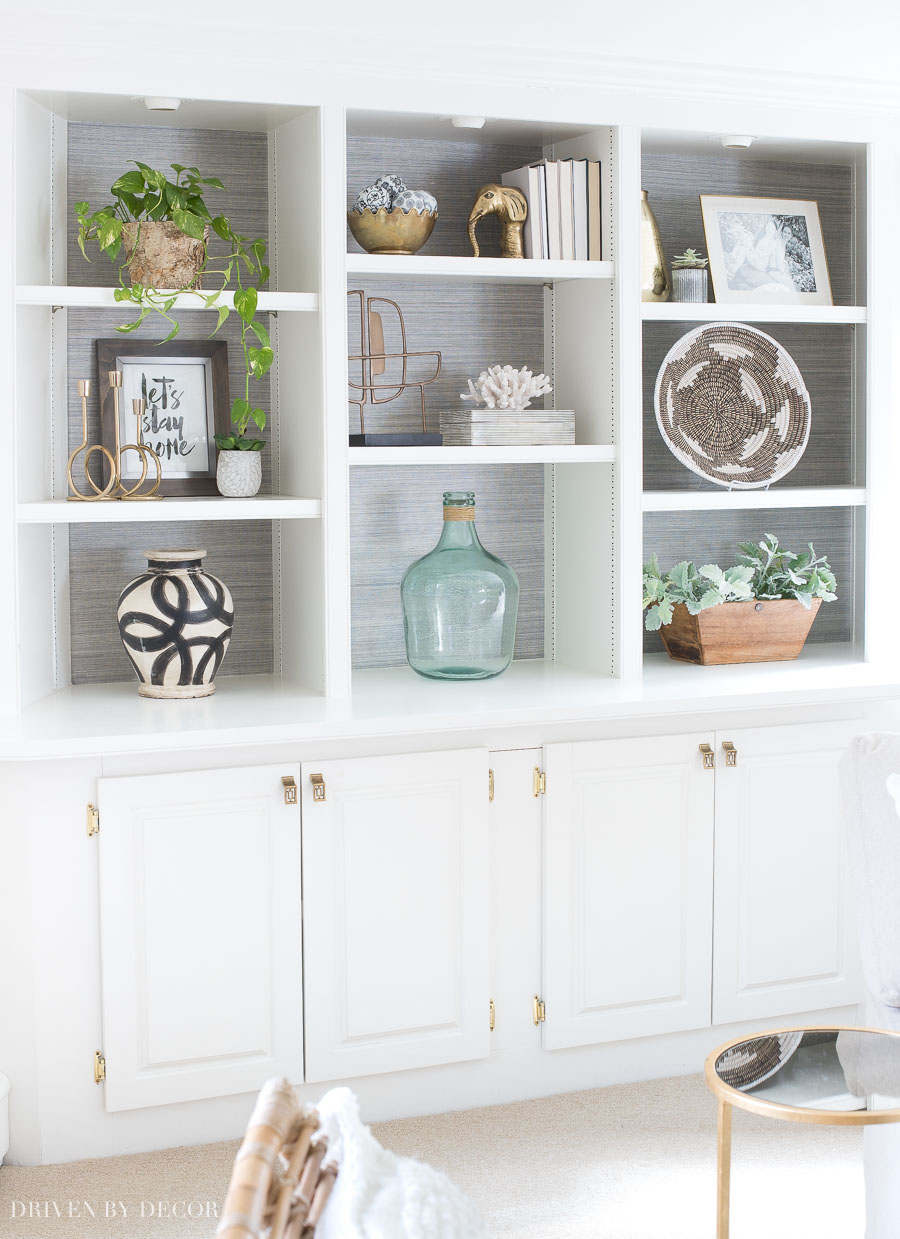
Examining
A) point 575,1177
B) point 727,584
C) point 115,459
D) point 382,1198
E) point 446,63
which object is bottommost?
point 575,1177

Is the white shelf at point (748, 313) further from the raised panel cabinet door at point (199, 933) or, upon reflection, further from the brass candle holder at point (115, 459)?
the raised panel cabinet door at point (199, 933)

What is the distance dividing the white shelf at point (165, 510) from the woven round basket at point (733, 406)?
0.93 meters

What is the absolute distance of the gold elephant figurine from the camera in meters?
2.86

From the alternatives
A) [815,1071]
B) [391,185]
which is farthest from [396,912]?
[391,185]

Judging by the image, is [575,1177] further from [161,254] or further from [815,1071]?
[161,254]

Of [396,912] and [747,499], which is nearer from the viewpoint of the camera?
[396,912]

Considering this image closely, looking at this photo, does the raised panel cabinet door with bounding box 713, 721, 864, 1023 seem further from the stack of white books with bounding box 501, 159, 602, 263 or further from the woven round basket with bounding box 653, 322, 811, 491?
the stack of white books with bounding box 501, 159, 602, 263

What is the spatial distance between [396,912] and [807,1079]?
0.99 m

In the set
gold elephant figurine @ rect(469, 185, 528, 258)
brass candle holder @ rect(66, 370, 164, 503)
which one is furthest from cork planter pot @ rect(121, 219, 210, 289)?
gold elephant figurine @ rect(469, 185, 528, 258)

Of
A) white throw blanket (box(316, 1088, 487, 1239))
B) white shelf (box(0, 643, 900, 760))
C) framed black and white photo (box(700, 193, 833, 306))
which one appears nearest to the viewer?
white throw blanket (box(316, 1088, 487, 1239))

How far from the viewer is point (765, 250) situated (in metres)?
3.14

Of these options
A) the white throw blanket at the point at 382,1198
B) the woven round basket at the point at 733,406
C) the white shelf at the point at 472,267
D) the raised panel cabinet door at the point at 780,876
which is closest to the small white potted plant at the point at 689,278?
the woven round basket at the point at 733,406

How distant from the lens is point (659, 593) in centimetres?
311

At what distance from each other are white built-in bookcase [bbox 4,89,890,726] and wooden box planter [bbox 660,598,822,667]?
0.10 metres
